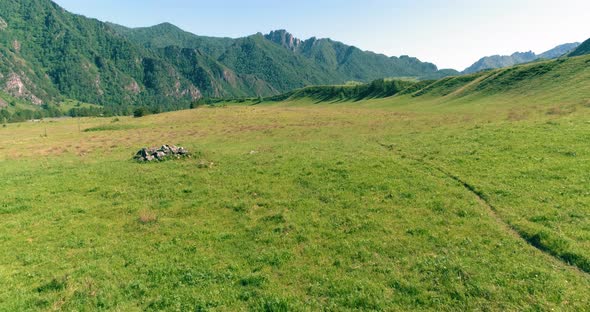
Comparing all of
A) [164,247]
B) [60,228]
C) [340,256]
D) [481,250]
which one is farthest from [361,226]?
[60,228]

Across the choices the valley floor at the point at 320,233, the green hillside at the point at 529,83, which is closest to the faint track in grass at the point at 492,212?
the valley floor at the point at 320,233

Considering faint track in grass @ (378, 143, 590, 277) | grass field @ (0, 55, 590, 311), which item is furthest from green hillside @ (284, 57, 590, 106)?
faint track in grass @ (378, 143, 590, 277)

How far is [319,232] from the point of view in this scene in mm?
16750

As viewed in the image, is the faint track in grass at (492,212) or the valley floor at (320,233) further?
the faint track in grass at (492,212)

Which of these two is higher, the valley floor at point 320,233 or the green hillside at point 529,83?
the green hillside at point 529,83

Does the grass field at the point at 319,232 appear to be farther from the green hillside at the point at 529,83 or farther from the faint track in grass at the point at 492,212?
the green hillside at the point at 529,83

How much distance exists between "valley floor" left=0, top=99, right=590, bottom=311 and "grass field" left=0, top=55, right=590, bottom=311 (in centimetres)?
8

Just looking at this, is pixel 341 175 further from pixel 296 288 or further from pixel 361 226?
pixel 296 288

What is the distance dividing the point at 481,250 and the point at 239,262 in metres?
11.5

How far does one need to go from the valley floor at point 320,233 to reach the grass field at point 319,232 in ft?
0.26

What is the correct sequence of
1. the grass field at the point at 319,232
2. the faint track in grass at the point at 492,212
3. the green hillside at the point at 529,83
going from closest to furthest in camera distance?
the grass field at the point at 319,232 → the faint track in grass at the point at 492,212 → the green hillside at the point at 529,83

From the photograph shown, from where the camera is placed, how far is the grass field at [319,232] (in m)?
11.8

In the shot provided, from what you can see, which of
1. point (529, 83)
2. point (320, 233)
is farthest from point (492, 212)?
point (529, 83)

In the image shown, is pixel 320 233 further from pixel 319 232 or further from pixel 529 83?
pixel 529 83
